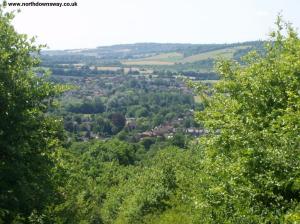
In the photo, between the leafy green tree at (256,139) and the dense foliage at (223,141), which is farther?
the dense foliage at (223,141)

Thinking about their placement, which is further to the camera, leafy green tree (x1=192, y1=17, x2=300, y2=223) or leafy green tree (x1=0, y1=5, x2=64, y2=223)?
leafy green tree (x1=0, y1=5, x2=64, y2=223)

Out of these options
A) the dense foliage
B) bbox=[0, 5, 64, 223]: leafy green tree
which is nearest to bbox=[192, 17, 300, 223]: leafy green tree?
the dense foliage

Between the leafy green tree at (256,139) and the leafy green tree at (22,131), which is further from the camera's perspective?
the leafy green tree at (22,131)

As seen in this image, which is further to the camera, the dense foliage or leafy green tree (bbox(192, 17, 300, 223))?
the dense foliage

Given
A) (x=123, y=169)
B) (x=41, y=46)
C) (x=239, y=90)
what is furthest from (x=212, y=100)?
(x=123, y=169)

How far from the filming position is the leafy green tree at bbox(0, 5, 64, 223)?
16.4m

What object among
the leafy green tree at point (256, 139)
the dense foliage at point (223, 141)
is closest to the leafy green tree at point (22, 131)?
the dense foliage at point (223, 141)

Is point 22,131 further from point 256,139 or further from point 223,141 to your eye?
point 223,141

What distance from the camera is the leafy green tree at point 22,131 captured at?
16359mm

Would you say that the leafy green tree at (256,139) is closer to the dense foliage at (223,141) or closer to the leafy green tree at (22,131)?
the dense foliage at (223,141)

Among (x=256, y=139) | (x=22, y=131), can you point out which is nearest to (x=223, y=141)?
(x=256, y=139)

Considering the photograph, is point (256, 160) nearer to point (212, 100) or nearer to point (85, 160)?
point (212, 100)

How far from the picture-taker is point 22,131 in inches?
670

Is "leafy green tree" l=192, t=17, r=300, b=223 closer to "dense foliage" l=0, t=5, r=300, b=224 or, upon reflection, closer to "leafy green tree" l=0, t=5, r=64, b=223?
"dense foliage" l=0, t=5, r=300, b=224
